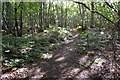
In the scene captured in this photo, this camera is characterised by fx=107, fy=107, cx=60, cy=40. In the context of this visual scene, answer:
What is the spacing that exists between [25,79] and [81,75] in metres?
2.52

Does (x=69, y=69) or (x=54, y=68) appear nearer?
(x=69, y=69)

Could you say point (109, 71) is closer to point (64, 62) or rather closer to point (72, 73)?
point (72, 73)

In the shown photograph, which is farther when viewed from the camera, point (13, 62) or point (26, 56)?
point (26, 56)

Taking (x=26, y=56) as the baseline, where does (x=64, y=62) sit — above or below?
below

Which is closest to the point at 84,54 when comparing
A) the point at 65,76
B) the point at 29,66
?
the point at 65,76

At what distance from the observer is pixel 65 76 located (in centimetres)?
499

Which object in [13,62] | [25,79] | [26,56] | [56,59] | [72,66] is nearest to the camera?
[25,79]

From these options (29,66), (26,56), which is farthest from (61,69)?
(26,56)

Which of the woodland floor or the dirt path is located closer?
the woodland floor

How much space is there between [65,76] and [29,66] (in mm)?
2068

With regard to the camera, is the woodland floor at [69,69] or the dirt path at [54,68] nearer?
the woodland floor at [69,69]

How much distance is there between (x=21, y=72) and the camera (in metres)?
5.11

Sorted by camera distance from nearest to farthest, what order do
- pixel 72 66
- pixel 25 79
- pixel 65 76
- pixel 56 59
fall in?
pixel 25 79
pixel 65 76
pixel 72 66
pixel 56 59

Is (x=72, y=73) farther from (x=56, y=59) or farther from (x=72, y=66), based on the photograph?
(x=56, y=59)
